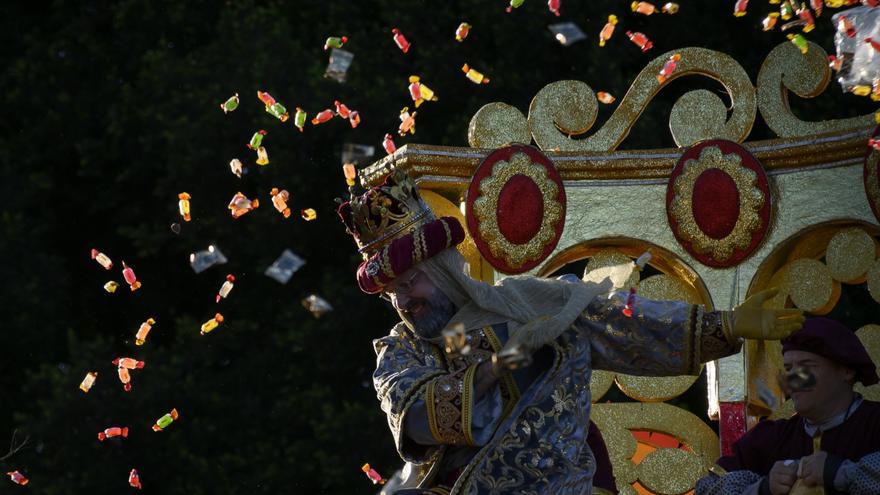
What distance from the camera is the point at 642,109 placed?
667 centimetres

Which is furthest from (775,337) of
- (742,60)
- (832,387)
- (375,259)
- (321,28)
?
(321,28)

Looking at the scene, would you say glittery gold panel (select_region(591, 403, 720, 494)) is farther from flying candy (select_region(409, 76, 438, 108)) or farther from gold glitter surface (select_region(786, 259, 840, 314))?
flying candy (select_region(409, 76, 438, 108))

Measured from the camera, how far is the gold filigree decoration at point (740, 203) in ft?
21.0

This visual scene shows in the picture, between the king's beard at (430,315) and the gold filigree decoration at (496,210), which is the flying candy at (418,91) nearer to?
the gold filigree decoration at (496,210)

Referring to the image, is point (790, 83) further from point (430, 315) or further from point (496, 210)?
point (430, 315)

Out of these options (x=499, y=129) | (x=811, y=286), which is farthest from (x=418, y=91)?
(x=811, y=286)

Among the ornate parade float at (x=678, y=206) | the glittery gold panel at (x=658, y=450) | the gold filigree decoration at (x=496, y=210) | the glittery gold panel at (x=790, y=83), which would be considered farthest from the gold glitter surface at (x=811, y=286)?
the gold filigree decoration at (x=496, y=210)

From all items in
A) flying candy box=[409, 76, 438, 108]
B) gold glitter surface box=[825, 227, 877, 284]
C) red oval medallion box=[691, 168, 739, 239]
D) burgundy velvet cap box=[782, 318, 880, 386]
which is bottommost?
flying candy box=[409, 76, 438, 108]

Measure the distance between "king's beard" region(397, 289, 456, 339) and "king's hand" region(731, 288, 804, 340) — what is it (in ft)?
2.79

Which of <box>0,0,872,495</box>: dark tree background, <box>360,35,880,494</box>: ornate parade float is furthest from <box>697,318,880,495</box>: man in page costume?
<box>0,0,872,495</box>: dark tree background

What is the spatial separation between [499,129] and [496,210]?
0.32 meters

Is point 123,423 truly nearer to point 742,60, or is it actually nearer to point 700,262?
point 742,60

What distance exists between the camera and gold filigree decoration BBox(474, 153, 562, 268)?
6.52m

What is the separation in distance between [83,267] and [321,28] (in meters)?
2.39
